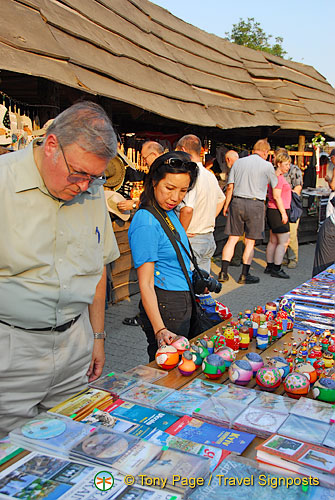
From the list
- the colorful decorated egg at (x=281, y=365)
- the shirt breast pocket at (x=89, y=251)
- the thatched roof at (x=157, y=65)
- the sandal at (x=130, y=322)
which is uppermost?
the thatched roof at (x=157, y=65)

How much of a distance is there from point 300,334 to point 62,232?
1.41 metres

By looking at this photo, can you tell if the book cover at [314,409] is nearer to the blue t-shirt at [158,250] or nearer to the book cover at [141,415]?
the book cover at [141,415]

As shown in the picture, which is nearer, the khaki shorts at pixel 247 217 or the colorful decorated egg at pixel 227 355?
the colorful decorated egg at pixel 227 355

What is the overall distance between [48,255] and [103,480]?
0.81m

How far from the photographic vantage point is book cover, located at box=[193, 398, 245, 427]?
1523mm

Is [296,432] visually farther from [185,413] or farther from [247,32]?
[247,32]

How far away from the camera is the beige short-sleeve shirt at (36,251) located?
1643 millimetres

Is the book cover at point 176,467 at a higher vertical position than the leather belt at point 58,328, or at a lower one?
lower

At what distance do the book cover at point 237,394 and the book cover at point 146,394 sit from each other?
0.19 metres

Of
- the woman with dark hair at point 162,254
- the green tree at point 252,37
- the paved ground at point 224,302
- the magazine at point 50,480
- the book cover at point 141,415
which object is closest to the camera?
the magazine at point 50,480

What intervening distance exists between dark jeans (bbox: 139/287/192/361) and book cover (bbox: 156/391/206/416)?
821 mm

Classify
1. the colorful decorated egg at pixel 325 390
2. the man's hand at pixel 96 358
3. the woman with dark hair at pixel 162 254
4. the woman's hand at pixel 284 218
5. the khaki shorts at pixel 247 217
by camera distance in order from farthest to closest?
the woman's hand at pixel 284 218, the khaki shorts at pixel 247 217, the woman with dark hair at pixel 162 254, the man's hand at pixel 96 358, the colorful decorated egg at pixel 325 390

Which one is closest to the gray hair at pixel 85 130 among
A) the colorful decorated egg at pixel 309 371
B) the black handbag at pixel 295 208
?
Result: the colorful decorated egg at pixel 309 371

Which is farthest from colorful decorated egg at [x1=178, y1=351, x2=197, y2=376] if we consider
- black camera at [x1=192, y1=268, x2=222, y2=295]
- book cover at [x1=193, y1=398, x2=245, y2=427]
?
black camera at [x1=192, y1=268, x2=222, y2=295]
